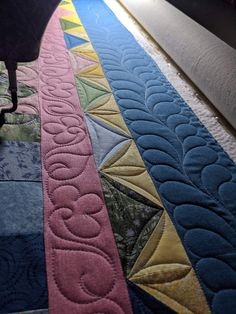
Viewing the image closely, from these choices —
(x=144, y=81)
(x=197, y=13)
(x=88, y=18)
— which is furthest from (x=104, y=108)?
(x=88, y=18)

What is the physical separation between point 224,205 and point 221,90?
45 centimetres

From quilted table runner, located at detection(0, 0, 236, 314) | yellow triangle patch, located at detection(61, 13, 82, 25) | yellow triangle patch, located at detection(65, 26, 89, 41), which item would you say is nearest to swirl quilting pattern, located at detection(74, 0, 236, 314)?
quilted table runner, located at detection(0, 0, 236, 314)

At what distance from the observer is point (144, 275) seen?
2.09 ft

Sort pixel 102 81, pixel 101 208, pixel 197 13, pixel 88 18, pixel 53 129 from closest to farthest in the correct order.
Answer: pixel 101 208 → pixel 53 129 → pixel 197 13 → pixel 102 81 → pixel 88 18

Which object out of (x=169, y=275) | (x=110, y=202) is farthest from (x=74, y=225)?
(x=169, y=275)

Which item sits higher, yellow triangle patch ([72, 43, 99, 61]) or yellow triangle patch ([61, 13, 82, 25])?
yellow triangle patch ([61, 13, 82, 25])

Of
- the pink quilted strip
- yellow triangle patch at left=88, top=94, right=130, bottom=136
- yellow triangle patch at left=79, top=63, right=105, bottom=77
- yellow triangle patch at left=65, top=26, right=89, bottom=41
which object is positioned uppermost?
yellow triangle patch at left=65, top=26, right=89, bottom=41

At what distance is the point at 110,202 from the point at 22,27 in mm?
447

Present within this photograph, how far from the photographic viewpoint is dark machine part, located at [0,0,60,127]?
2.32 ft

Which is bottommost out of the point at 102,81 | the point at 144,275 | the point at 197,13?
the point at 144,275

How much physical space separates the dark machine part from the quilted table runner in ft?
0.78

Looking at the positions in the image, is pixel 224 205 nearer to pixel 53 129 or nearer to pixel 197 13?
pixel 53 129

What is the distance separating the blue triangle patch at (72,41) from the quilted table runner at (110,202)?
29 centimetres

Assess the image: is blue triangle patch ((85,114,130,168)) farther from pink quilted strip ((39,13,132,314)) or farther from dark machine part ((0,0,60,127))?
dark machine part ((0,0,60,127))
